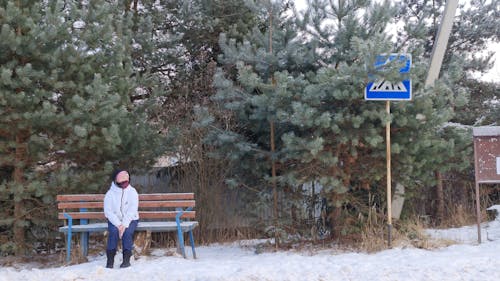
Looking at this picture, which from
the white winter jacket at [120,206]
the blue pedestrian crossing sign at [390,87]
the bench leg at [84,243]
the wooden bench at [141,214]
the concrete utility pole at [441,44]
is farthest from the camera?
the concrete utility pole at [441,44]

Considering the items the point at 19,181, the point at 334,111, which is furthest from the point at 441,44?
the point at 19,181

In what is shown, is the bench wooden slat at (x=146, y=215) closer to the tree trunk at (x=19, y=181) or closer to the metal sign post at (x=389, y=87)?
the tree trunk at (x=19, y=181)

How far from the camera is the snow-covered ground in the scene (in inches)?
264

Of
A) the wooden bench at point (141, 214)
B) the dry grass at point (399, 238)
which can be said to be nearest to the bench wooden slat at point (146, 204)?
the wooden bench at point (141, 214)

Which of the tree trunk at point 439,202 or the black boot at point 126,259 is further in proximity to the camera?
the tree trunk at point 439,202

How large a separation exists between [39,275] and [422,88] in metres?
6.08

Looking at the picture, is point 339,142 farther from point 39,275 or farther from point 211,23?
point 211,23

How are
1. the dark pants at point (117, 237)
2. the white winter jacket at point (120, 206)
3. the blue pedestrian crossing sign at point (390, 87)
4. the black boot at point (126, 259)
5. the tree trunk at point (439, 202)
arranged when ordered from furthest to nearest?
the tree trunk at point (439, 202) → the blue pedestrian crossing sign at point (390, 87) → the white winter jacket at point (120, 206) → the dark pants at point (117, 237) → the black boot at point (126, 259)

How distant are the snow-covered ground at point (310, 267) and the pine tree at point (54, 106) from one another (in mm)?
1148

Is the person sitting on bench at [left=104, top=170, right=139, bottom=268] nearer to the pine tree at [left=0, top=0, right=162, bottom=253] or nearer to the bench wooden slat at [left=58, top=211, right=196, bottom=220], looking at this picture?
the bench wooden slat at [left=58, top=211, right=196, bottom=220]

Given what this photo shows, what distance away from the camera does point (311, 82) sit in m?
9.21

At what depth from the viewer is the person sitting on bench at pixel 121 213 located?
7.91 m

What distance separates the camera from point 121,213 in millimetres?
8102

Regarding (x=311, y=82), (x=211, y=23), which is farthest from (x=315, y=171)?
(x=211, y=23)
